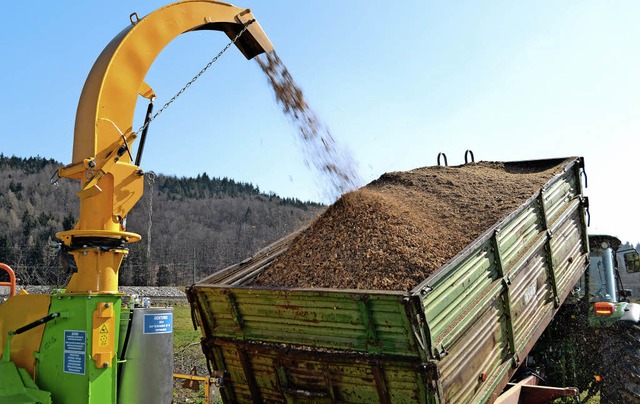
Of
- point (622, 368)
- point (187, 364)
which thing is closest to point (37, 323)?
point (622, 368)

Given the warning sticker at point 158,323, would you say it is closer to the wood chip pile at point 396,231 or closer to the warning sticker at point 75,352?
the warning sticker at point 75,352

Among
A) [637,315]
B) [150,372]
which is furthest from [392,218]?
[637,315]

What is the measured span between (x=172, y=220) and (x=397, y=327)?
78.2 meters

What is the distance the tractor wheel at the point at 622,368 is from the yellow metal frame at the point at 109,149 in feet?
16.2

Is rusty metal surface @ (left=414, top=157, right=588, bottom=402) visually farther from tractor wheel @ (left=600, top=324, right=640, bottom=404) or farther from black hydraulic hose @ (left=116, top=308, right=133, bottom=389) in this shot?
black hydraulic hose @ (left=116, top=308, right=133, bottom=389)

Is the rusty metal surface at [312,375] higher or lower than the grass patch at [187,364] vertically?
higher

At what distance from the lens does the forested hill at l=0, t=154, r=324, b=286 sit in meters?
48.4

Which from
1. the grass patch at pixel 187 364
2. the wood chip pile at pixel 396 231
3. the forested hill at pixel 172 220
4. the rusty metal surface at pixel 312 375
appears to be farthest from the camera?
the forested hill at pixel 172 220

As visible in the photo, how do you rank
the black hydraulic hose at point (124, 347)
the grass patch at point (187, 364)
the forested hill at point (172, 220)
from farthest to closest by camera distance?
1. the forested hill at point (172, 220)
2. the grass patch at point (187, 364)
3. the black hydraulic hose at point (124, 347)

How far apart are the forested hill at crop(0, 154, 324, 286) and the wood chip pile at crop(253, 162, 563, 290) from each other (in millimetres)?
40259

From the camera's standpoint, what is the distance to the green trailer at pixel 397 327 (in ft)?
11.7

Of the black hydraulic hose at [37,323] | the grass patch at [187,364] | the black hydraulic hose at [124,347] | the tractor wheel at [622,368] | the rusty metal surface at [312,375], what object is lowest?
the grass patch at [187,364]

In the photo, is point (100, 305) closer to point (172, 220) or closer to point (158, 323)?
point (158, 323)

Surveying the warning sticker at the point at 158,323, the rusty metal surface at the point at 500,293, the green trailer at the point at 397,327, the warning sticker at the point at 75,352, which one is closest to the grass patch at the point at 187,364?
the green trailer at the point at 397,327
